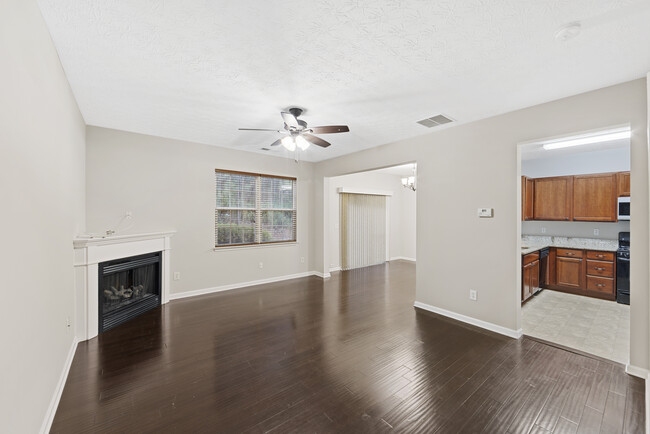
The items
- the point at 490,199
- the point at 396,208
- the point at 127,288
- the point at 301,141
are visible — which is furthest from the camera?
the point at 396,208

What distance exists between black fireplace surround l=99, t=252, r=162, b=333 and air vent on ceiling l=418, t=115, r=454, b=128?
4459mm

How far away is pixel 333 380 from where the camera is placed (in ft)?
7.72

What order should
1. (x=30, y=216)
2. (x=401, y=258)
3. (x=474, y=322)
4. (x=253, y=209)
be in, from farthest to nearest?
(x=401, y=258) < (x=253, y=209) < (x=474, y=322) < (x=30, y=216)

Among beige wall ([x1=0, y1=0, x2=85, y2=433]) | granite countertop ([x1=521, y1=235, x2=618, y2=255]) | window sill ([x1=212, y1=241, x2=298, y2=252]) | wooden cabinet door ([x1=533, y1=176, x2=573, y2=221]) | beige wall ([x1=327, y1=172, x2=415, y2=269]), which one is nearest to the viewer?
beige wall ([x1=0, y1=0, x2=85, y2=433])

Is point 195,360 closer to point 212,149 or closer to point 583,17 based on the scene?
point 212,149

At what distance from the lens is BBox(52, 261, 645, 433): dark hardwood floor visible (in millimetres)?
1890

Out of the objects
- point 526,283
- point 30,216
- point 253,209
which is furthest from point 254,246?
point 526,283

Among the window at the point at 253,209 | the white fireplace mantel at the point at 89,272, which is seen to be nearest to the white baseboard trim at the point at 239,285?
the window at the point at 253,209

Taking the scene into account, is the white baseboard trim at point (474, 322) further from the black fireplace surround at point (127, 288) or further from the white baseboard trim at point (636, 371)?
the black fireplace surround at point (127, 288)

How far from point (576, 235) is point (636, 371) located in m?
3.80

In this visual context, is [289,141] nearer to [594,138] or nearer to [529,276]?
[594,138]

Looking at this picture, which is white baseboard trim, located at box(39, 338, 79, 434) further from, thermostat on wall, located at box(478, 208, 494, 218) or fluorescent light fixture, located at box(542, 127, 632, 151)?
fluorescent light fixture, located at box(542, 127, 632, 151)

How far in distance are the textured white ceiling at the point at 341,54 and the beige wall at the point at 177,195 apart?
2.74 feet

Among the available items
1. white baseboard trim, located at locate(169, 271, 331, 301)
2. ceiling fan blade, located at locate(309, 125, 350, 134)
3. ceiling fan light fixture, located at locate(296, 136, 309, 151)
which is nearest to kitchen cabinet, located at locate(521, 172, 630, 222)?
ceiling fan blade, located at locate(309, 125, 350, 134)
